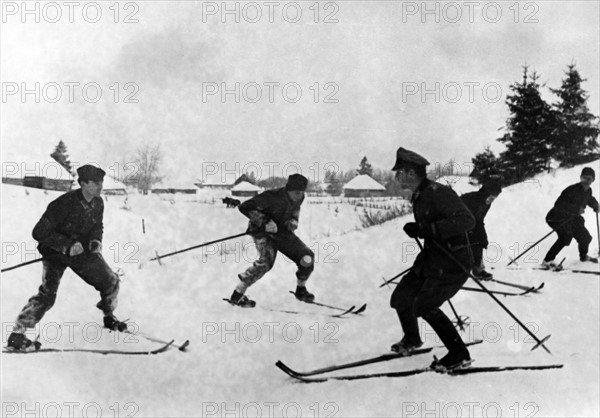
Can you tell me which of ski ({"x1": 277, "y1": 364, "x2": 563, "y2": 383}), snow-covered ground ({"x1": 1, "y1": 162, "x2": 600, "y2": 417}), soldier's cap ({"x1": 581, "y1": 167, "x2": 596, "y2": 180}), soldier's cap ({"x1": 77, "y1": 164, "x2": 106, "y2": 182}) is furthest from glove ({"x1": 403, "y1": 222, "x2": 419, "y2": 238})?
soldier's cap ({"x1": 77, "y1": 164, "x2": 106, "y2": 182})

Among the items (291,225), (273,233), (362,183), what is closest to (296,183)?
(291,225)

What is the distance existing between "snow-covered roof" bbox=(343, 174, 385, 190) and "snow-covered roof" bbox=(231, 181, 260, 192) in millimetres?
832

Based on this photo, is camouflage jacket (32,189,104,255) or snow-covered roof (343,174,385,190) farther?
snow-covered roof (343,174,385,190)

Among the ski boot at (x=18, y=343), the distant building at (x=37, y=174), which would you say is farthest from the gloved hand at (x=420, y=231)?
the ski boot at (x=18, y=343)

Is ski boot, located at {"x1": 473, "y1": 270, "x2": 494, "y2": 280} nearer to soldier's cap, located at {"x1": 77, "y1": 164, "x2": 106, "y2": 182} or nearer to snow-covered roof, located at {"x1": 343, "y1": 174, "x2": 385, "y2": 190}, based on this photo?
snow-covered roof, located at {"x1": 343, "y1": 174, "x2": 385, "y2": 190}

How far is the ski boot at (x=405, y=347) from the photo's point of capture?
452 centimetres

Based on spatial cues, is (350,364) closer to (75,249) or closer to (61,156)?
(75,249)

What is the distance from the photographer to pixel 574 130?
5.16 m

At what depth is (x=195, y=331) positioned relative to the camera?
4730mm

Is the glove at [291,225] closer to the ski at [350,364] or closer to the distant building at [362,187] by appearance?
the distant building at [362,187]

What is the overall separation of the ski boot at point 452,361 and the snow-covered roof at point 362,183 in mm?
1597

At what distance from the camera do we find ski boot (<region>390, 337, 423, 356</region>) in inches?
178

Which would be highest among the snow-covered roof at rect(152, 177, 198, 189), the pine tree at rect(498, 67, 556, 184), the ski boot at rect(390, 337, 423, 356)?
the pine tree at rect(498, 67, 556, 184)

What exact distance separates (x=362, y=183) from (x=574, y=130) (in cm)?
213
